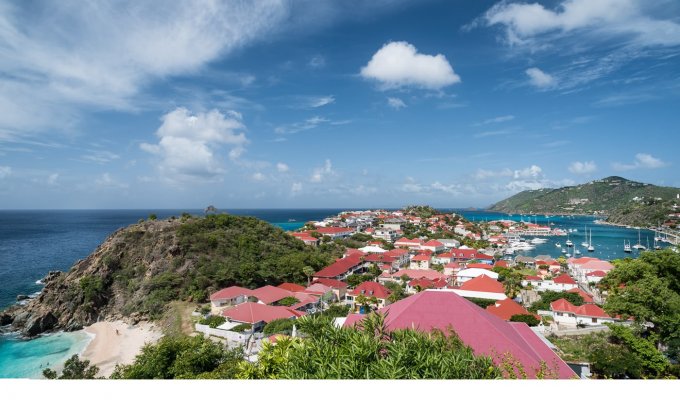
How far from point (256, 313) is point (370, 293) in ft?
27.4

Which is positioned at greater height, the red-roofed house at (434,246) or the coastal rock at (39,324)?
the red-roofed house at (434,246)

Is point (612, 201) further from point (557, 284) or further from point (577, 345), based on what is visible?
point (577, 345)

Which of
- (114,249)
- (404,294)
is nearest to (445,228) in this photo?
(404,294)

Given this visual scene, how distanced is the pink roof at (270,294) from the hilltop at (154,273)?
142 inches

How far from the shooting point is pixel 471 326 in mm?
9023

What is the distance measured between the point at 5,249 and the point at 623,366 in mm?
74109

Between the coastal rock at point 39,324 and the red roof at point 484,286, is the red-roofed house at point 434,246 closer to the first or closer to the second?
the red roof at point 484,286

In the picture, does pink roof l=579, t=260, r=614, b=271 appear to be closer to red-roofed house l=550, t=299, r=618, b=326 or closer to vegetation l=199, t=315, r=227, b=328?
red-roofed house l=550, t=299, r=618, b=326

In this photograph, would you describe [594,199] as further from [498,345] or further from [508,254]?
[498,345]

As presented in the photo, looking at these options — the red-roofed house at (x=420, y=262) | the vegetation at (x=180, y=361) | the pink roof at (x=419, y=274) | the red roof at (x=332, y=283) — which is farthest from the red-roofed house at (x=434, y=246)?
the vegetation at (x=180, y=361)

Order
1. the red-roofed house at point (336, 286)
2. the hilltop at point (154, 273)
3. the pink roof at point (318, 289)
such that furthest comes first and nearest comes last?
the red-roofed house at point (336, 286)
the hilltop at point (154, 273)
the pink roof at point (318, 289)

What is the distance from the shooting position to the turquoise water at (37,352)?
18.6 m

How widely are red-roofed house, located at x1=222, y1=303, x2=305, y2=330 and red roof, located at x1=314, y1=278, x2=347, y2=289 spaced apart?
6512 millimetres

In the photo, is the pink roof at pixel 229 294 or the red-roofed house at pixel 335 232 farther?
the red-roofed house at pixel 335 232
